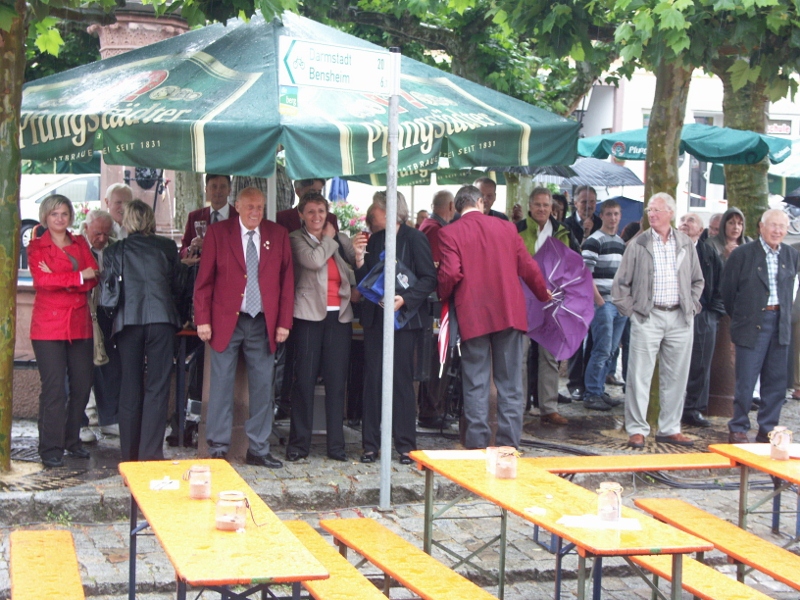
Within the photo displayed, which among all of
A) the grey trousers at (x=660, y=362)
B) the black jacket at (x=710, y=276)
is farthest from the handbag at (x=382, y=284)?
the black jacket at (x=710, y=276)

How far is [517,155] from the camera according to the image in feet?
27.4

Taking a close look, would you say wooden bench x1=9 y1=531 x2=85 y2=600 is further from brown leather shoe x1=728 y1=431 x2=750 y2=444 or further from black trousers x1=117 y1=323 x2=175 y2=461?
brown leather shoe x1=728 y1=431 x2=750 y2=444

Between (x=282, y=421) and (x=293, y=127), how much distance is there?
3.49 m

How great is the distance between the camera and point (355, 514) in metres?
7.35

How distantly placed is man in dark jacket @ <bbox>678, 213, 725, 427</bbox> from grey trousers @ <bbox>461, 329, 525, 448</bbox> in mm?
2646

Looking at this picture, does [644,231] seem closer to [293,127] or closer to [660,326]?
[660,326]

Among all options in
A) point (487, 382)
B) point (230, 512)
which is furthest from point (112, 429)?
point (230, 512)

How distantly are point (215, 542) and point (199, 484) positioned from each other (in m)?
0.67

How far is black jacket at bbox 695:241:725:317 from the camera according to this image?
33.8ft

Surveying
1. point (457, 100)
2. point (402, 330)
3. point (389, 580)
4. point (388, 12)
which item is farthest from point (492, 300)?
point (388, 12)

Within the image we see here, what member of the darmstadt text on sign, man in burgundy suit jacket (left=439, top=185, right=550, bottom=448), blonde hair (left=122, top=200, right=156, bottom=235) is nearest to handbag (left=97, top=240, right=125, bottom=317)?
blonde hair (left=122, top=200, right=156, bottom=235)

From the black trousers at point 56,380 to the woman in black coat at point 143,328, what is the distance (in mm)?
332

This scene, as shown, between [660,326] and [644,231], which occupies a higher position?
[644,231]

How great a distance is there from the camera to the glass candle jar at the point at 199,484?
15.5ft
